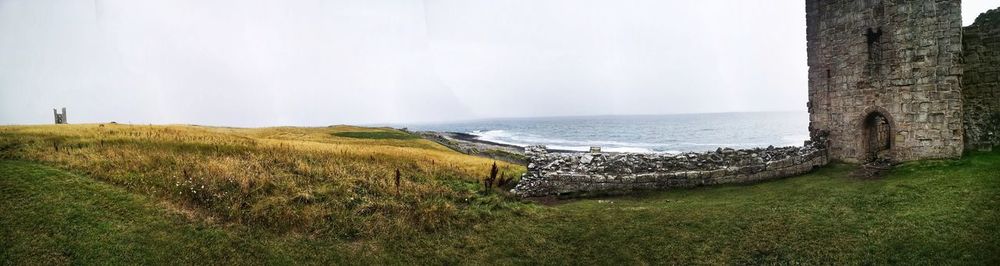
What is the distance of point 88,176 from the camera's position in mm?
14461

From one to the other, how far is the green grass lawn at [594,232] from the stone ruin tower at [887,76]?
2.04 m

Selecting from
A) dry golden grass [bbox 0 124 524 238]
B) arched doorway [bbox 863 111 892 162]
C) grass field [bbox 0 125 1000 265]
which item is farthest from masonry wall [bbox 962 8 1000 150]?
dry golden grass [bbox 0 124 524 238]

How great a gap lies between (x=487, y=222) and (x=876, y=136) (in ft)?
53.3

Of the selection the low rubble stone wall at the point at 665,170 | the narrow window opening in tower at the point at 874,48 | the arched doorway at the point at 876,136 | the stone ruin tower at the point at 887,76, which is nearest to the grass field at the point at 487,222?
the low rubble stone wall at the point at 665,170

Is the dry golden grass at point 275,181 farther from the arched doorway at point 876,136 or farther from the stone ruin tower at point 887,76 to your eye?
the arched doorway at point 876,136

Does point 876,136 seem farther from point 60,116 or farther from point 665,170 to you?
point 60,116

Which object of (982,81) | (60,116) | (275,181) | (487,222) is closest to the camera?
(487,222)

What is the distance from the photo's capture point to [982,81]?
16.0 meters

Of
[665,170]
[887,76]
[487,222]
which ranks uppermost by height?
[887,76]

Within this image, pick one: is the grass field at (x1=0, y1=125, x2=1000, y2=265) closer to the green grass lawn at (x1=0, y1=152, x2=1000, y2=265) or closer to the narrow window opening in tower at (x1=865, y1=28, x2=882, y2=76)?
the green grass lawn at (x1=0, y1=152, x2=1000, y2=265)

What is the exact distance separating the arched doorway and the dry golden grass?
13121 millimetres

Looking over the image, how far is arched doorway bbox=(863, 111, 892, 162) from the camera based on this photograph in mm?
17609

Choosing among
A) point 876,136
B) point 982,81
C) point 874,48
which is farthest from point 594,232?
point 876,136

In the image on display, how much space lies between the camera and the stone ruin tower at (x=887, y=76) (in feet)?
50.6
